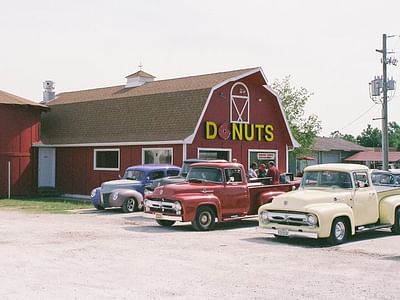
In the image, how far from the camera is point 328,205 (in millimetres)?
13414

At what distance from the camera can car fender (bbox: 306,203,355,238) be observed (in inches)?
507

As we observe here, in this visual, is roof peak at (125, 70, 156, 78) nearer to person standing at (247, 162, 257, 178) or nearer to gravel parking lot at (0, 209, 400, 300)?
person standing at (247, 162, 257, 178)

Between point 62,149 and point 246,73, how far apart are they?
10.3 m

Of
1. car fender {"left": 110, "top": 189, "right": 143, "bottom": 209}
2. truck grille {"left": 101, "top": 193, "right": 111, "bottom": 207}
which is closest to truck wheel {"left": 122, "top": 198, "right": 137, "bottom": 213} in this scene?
car fender {"left": 110, "top": 189, "right": 143, "bottom": 209}

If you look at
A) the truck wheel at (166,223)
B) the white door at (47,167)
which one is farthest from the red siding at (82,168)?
the truck wheel at (166,223)

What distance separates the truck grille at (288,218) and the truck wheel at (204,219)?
2.40 m

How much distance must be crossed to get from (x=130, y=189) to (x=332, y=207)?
32.6 ft

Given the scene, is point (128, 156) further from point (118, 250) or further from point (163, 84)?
point (118, 250)

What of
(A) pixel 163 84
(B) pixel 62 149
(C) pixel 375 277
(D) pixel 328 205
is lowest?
(C) pixel 375 277

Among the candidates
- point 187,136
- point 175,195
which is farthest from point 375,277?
point 187,136

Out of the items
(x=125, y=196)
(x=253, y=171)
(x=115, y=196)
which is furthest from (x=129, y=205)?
(x=253, y=171)

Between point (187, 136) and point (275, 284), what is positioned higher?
point (187, 136)

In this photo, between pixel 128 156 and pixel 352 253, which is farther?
pixel 128 156

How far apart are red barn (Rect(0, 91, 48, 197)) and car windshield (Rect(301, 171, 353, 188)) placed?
59.8 feet
